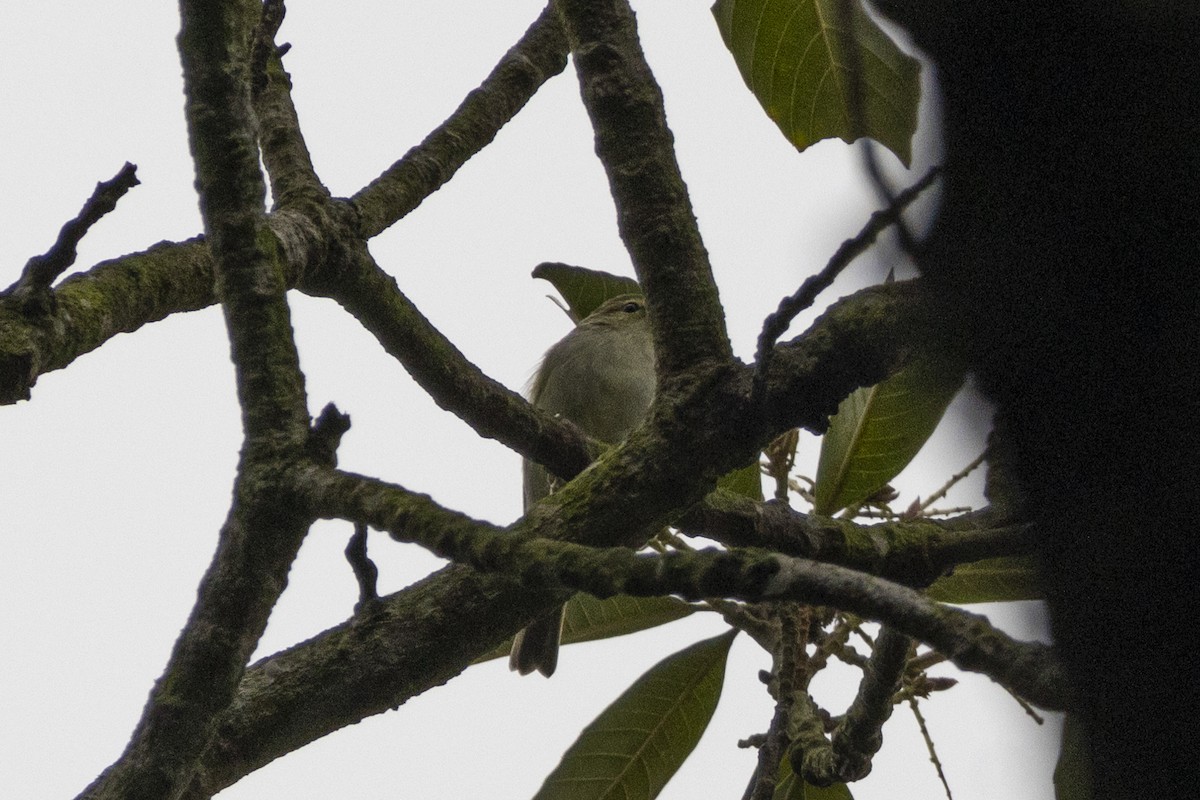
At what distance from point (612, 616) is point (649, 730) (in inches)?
14.1

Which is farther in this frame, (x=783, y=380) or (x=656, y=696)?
(x=656, y=696)

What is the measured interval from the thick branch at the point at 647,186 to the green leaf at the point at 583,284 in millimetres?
1831

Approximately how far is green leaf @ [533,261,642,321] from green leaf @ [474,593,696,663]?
923mm

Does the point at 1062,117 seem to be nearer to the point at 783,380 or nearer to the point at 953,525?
the point at 783,380

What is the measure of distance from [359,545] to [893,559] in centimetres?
106

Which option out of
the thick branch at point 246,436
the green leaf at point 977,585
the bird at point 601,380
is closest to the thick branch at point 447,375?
the thick branch at point 246,436

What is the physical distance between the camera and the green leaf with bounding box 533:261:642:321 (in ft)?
13.3

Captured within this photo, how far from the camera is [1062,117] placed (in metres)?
0.96

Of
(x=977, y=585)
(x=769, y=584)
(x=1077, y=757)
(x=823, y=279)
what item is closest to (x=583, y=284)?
(x=977, y=585)

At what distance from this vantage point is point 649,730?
357cm

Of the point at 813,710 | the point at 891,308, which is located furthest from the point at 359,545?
the point at 813,710

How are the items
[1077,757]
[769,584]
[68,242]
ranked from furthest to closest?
1. [68,242]
2. [769,584]
3. [1077,757]

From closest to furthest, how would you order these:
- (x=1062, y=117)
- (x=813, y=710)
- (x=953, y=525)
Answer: (x=1062, y=117)
(x=953, y=525)
(x=813, y=710)

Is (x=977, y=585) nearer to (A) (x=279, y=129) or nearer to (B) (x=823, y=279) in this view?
(B) (x=823, y=279)
